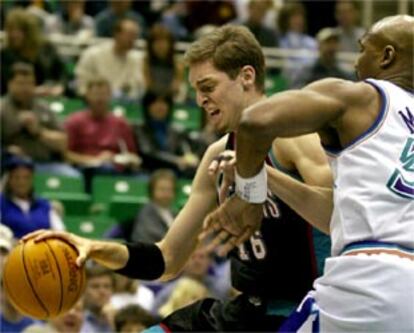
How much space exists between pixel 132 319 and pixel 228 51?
324 centimetres

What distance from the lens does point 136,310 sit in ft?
27.5

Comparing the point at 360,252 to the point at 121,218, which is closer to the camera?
the point at 360,252

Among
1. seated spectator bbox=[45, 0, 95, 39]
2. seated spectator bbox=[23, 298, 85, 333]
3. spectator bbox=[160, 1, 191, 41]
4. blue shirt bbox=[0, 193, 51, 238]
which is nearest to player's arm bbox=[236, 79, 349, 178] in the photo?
seated spectator bbox=[23, 298, 85, 333]

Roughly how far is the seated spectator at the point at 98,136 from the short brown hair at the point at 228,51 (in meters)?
6.60

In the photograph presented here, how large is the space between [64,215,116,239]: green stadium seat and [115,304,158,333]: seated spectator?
9.15 feet

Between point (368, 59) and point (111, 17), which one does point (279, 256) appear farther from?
point (111, 17)

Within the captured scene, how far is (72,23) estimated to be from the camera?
47.1ft

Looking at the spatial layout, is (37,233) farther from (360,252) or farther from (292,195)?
(360,252)

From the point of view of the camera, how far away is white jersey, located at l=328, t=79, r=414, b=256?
448 centimetres

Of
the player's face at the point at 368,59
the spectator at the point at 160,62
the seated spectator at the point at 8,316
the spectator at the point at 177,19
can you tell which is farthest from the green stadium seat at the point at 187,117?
the player's face at the point at 368,59

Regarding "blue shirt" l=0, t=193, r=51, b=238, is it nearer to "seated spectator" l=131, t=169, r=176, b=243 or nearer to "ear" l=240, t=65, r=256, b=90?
"seated spectator" l=131, t=169, r=176, b=243

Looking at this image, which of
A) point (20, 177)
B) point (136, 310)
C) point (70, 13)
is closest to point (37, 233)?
point (136, 310)

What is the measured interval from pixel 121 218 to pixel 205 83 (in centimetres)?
625

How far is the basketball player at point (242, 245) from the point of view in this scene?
215 inches
